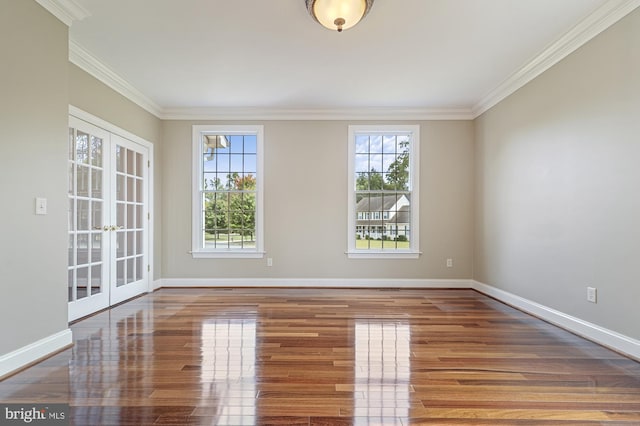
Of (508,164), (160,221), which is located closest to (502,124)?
(508,164)

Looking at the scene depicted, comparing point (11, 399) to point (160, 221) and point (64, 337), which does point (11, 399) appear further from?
point (160, 221)

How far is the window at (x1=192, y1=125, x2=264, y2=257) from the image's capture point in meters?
5.03

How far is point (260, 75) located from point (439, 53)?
1.96 m

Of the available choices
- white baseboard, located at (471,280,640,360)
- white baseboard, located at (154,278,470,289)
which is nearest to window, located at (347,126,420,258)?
white baseboard, located at (154,278,470,289)

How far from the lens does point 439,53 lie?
329cm

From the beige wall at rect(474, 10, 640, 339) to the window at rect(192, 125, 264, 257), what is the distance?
11.4 ft

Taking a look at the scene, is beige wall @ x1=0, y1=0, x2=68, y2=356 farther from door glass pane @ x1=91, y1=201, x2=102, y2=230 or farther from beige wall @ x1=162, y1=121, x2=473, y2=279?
beige wall @ x1=162, y1=121, x2=473, y2=279

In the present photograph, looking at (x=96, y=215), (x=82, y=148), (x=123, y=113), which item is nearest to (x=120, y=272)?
(x=96, y=215)

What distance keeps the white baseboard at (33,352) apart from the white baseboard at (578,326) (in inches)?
171

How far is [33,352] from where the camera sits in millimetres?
2303

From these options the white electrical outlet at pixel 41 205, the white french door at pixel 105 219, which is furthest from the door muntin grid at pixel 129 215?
the white electrical outlet at pixel 41 205

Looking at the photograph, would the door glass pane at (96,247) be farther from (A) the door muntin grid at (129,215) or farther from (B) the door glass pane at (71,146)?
(B) the door glass pane at (71,146)

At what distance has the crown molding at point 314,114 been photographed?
4895mm

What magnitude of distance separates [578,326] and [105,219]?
497cm
